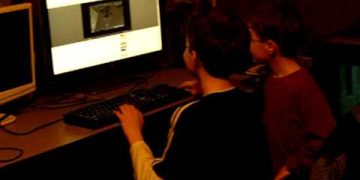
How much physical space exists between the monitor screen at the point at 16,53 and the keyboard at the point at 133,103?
24 cm

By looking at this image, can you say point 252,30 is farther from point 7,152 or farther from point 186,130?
point 7,152

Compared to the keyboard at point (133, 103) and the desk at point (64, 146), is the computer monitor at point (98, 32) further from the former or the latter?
the keyboard at point (133, 103)

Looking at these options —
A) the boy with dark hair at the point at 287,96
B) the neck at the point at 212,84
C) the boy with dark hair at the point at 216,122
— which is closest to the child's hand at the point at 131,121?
the boy with dark hair at the point at 216,122

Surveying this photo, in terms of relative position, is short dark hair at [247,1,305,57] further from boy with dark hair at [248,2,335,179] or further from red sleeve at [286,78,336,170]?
red sleeve at [286,78,336,170]

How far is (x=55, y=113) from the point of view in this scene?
98.4 inches

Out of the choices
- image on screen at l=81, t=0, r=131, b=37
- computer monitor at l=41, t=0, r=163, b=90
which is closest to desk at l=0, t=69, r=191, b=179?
computer monitor at l=41, t=0, r=163, b=90

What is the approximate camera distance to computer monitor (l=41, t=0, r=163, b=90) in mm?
2598

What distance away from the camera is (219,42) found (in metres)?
1.87

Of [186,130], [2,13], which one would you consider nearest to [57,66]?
[2,13]

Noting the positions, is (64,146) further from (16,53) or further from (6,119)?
(16,53)

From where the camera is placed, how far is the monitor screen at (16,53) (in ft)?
7.83

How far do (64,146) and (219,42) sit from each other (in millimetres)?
640

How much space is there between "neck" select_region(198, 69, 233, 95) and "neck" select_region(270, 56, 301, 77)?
53 centimetres

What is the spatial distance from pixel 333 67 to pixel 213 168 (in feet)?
4.16
